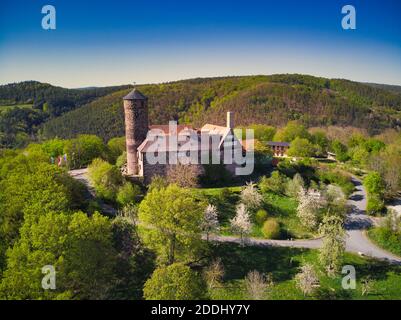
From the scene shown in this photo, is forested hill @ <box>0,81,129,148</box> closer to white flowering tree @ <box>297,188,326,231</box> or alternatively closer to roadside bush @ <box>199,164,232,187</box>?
roadside bush @ <box>199,164,232,187</box>

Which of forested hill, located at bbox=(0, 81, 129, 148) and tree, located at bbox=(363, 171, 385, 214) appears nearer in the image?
tree, located at bbox=(363, 171, 385, 214)

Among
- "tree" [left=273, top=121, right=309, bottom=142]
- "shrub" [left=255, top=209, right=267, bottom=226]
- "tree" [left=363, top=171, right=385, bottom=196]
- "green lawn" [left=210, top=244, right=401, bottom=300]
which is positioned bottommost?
"green lawn" [left=210, top=244, right=401, bottom=300]

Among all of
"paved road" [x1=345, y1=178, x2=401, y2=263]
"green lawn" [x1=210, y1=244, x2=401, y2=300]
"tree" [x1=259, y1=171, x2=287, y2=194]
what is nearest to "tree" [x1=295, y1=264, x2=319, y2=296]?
"green lawn" [x1=210, y1=244, x2=401, y2=300]

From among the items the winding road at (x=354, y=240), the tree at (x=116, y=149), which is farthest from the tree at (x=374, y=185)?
the tree at (x=116, y=149)

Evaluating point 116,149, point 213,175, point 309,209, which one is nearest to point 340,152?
point 309,209

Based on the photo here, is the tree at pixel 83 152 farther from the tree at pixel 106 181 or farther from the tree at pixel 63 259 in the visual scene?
the tree at pixel 63 259

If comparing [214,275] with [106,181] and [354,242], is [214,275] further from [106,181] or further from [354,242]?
[106,181]
